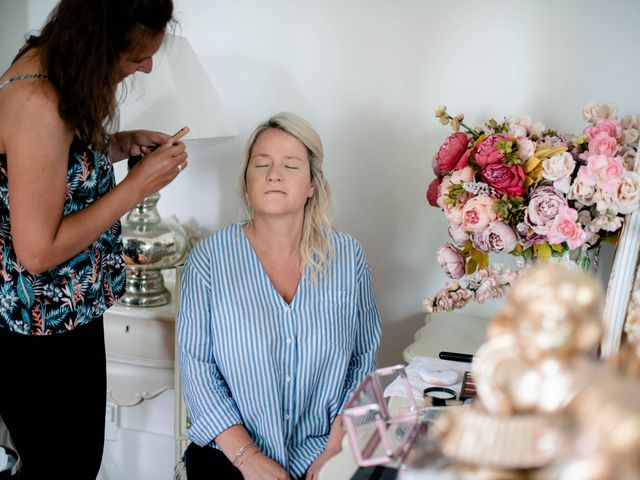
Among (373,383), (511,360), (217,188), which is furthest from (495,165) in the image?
(217,188)

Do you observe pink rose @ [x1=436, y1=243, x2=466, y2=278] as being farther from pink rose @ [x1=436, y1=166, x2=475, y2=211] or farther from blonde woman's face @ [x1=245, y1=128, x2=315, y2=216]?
blonde woman's face @ [x1=245, y1=128, x2=315, y2=216]

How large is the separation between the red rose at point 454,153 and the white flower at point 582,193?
0.71 feet

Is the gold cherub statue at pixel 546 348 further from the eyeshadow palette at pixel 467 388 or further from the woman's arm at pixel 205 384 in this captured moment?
the woman's arm at pixel 205 384

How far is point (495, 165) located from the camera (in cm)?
136

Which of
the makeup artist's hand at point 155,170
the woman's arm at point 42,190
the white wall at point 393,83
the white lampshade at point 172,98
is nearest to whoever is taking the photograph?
the woman's arm at point 42,190

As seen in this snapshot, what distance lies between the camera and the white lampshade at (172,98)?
5.97 feet

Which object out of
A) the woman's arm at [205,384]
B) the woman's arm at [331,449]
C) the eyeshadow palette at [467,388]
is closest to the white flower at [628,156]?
the eyeshadow palette at [467,388]

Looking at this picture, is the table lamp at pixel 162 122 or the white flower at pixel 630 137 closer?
the white flower at pixel 630 137

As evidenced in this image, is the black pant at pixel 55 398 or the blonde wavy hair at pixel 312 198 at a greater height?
the blonde wavy hair at pixel 312 198

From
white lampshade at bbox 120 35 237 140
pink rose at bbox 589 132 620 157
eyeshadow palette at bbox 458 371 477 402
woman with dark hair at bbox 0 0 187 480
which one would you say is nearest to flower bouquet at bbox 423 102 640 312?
pink rose at bbox 589 132 620 157

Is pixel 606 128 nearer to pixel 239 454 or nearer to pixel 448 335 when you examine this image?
pixel 448 335

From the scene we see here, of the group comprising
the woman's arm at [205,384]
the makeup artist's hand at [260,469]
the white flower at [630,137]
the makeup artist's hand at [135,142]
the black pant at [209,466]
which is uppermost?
the white flower at [630,137]

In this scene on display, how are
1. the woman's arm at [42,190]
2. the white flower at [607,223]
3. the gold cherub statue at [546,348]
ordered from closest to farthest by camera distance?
the gold cherub statue at [546,348], the woman's arm at [42,190], the white flower at [607,223]

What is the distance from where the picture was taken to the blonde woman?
4.84ft
